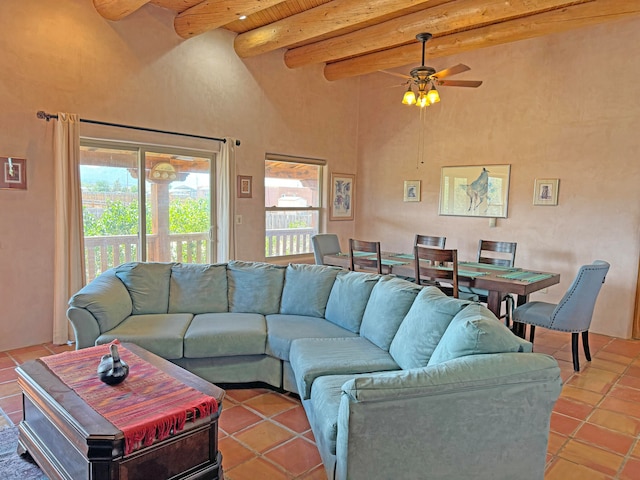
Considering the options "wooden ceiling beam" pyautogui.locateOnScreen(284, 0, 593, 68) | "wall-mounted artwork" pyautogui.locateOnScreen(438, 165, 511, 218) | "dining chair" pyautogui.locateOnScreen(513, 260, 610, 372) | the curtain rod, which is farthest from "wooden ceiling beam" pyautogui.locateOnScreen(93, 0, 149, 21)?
"dining chair" pyautogui.locateOnScreen(513, 260, 610, 372)

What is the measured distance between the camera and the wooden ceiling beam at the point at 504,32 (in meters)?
3.91

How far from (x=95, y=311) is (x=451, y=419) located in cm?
247

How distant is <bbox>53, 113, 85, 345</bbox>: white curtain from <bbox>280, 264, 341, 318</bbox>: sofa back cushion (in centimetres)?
204

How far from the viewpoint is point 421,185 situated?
6.09 meters

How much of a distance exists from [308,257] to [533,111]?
3.52m

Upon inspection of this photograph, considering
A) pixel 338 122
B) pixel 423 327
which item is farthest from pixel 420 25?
pixel 423 327

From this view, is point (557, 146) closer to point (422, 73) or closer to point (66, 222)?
point (422, 73)

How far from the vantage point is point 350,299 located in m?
3.27

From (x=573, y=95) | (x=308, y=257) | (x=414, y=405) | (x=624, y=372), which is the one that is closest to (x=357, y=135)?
(x=308, y=257)

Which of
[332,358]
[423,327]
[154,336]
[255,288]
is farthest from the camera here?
[255,288]

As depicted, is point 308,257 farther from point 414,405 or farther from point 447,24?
point 414,405

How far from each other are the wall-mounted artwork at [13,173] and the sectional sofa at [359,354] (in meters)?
1.22

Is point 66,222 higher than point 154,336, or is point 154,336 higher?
point 66,222

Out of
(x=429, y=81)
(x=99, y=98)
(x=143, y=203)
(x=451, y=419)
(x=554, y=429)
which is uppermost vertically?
(x=429, y=81)
